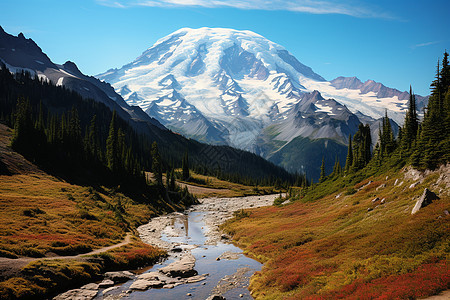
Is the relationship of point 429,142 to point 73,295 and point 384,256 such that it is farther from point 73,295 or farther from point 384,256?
point 73,295

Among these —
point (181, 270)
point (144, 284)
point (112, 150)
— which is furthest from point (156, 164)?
point (144, 284)

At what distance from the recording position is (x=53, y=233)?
45.6m

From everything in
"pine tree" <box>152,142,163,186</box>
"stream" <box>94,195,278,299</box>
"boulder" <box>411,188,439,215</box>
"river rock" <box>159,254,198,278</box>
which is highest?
"pine tree" <box>152,142,163,186</box>

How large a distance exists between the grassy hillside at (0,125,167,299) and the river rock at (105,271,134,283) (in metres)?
1.49

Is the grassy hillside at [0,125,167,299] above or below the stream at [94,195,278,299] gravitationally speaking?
above

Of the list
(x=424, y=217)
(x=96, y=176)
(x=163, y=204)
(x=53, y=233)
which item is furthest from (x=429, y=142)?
(x=96, y=176)

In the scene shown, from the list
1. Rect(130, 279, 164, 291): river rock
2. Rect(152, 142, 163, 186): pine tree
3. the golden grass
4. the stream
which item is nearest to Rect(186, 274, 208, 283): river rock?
the stream

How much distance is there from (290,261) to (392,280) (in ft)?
51.9

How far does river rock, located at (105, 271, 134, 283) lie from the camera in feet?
114

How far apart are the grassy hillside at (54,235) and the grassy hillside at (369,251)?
19.7 metres

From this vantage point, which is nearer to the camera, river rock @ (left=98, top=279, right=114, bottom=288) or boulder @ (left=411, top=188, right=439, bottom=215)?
river rock @ (left=98, top=279, right=114, bottom=288)

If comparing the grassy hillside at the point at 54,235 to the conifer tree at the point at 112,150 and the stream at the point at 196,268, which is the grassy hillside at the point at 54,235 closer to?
the stream at the point at 196,268

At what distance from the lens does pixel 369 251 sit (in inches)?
1185

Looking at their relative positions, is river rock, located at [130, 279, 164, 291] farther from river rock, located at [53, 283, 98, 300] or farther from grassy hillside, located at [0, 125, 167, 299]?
grassy hillside, located at [0, 125, 167, 299]
